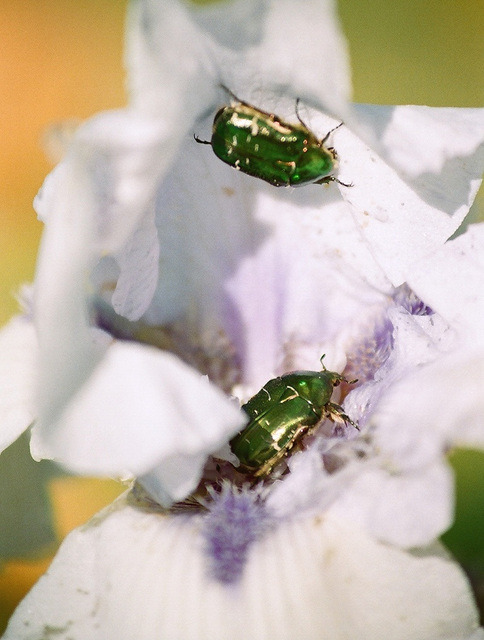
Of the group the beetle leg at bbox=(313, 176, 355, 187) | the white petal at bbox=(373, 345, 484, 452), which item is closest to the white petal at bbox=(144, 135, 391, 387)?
the beetle leg at bbox=(313, 176, 355, 187)

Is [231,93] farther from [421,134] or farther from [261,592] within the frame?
[261,592]

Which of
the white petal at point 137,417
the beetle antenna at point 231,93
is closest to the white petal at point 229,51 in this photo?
the beetle antenna at point 231,93

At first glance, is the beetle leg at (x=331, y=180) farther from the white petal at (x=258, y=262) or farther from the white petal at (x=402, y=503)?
the white petal at (x=402, y=503)

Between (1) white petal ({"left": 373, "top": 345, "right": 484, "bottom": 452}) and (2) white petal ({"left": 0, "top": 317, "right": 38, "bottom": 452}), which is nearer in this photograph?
(1) white petal ({"left": 373, "top": 345, "right": 484, "bottom": 452})

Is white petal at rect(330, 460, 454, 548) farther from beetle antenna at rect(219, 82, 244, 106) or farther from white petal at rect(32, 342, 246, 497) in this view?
beetle antenna at rect(219, 82, 244, 106)

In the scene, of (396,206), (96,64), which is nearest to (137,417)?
(396,206)

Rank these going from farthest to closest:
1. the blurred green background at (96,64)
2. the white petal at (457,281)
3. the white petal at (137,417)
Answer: the blurred green background at (96,64) < the white petal at (457,281) < the white petal at (137,417)
